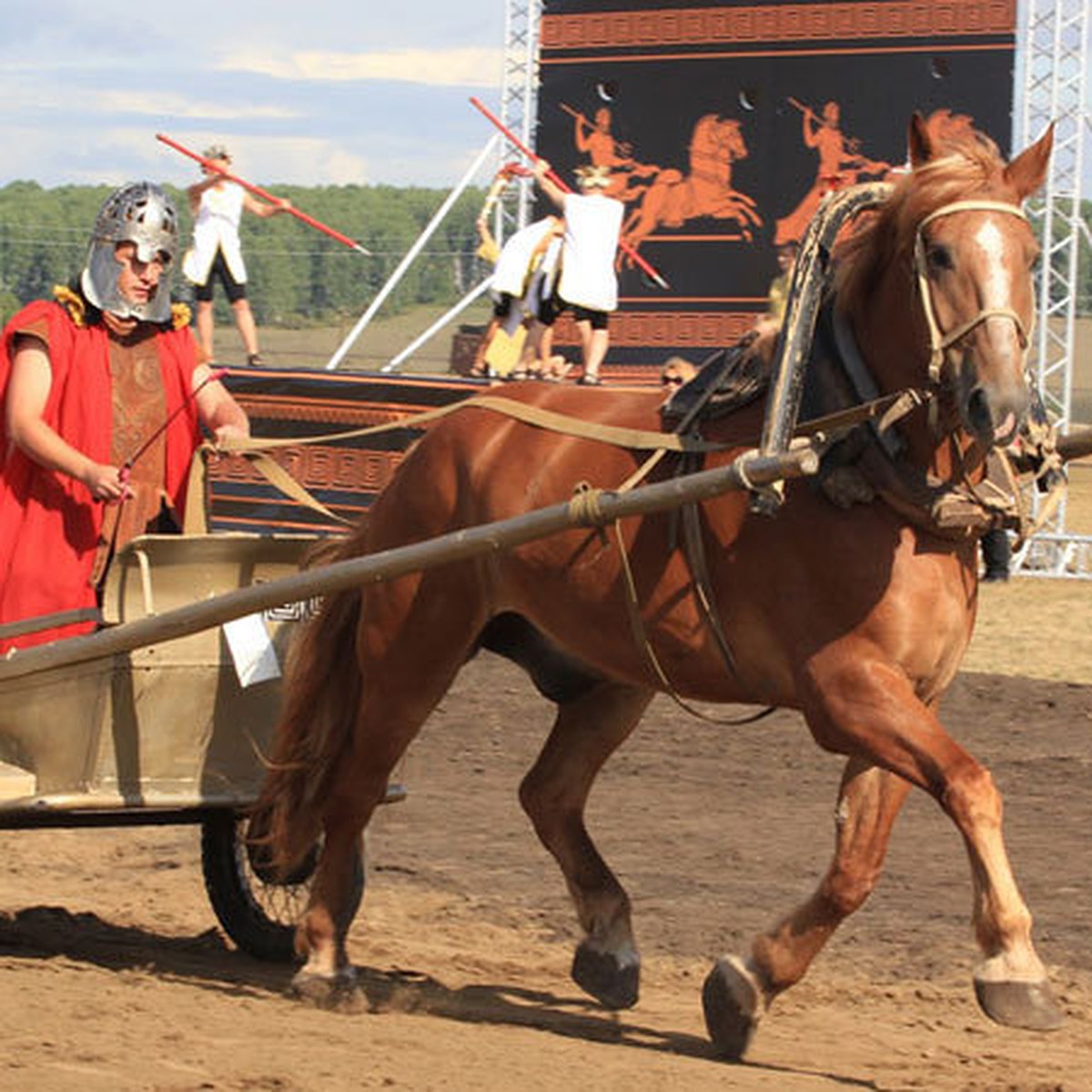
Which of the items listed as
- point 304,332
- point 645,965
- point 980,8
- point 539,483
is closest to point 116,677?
point 539,483

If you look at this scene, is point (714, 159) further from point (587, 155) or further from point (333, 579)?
point (333, 579)

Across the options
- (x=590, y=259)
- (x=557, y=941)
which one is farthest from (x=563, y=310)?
(x=557, y=941)

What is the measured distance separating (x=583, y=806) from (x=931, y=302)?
2.24 m

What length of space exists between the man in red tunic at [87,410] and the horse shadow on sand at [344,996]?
991mm

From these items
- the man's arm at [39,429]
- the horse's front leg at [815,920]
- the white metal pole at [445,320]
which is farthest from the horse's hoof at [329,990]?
the white metal pole at [445,320]

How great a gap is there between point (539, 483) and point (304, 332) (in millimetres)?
21273

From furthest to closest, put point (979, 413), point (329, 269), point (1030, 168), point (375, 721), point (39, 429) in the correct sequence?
point (329, 269)
point (375, 721)
point (39, 429)
point (1030, 168)
point (979, 413)

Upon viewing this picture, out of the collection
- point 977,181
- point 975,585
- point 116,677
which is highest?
point 977,181

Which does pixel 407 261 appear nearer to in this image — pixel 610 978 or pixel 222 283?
pixel 222 283

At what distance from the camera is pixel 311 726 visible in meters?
6.72

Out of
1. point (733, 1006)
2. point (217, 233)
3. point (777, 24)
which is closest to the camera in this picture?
point (733, 1006)

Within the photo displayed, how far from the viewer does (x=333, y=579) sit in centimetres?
603

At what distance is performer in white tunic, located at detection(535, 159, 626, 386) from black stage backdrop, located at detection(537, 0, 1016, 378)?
107 cm

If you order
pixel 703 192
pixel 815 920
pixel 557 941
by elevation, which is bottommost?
pixel 557 941
